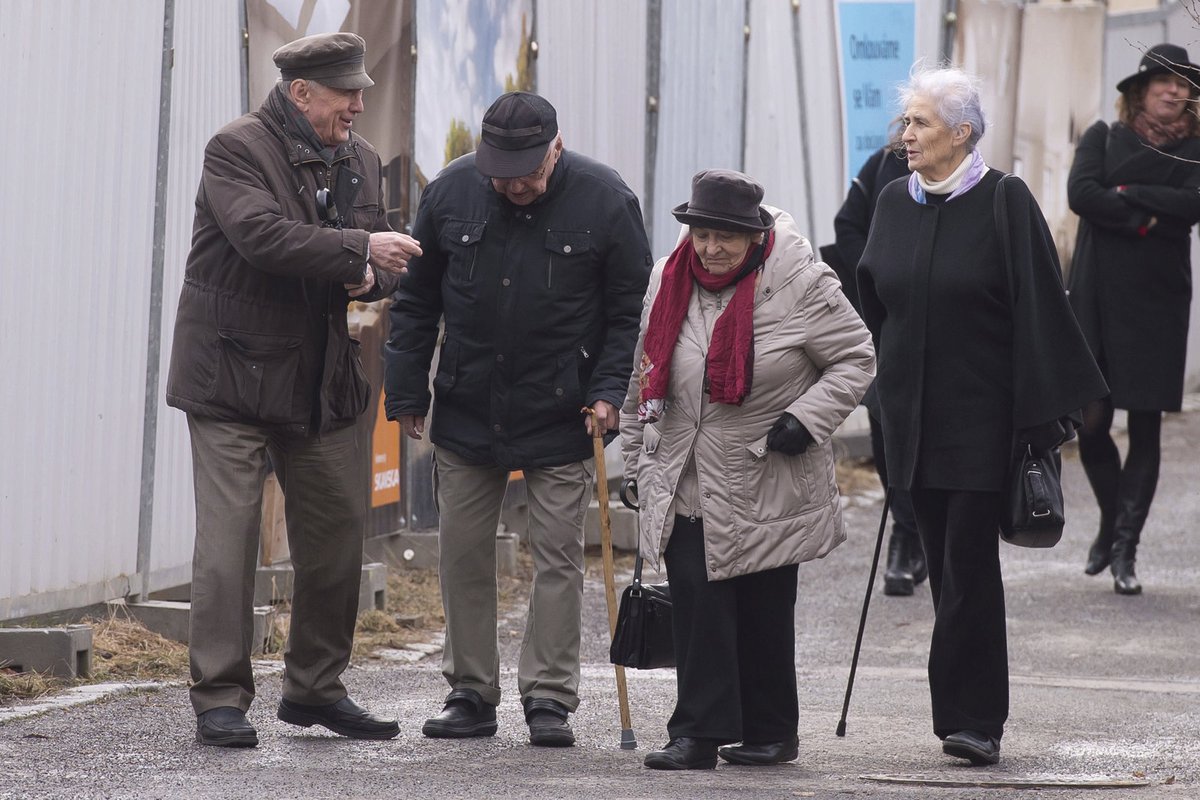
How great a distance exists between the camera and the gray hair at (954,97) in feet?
18.6

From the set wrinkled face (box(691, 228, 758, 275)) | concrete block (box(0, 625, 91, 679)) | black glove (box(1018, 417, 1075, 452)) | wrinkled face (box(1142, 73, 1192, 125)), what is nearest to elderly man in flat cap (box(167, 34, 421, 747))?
wrinkled face (box(691, 228, 758, 275))

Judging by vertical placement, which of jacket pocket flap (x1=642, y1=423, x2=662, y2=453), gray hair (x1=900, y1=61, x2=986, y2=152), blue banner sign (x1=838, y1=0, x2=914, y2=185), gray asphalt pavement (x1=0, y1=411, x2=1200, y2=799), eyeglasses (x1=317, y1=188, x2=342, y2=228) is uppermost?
blue banner sign (x1=838, y1=0, x2=914, y2=185)

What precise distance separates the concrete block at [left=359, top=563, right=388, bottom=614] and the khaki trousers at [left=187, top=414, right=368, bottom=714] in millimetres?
2083

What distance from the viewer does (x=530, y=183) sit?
5816 millimetres

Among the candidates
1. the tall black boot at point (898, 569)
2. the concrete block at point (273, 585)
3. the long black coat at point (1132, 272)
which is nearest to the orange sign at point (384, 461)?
the concrete block at point (273, 585)

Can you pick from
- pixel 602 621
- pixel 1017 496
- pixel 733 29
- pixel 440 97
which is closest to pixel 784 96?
pixel 733 29

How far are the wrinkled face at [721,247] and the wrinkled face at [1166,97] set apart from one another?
3774mm

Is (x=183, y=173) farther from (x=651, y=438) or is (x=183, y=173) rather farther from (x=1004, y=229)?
(x=1004, y=229)

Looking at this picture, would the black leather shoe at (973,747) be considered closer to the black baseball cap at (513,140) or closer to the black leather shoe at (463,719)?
the black leather shoe at (463,719)

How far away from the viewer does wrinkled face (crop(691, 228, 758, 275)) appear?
5414mm

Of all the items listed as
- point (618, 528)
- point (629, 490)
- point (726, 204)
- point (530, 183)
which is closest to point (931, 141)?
point (726, 204)

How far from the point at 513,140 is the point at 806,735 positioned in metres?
2.07

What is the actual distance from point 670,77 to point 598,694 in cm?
531

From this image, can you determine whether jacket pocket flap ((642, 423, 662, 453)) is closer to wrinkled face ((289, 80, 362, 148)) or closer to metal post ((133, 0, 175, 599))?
wrinkled face ((289, 80, 362, 148))
